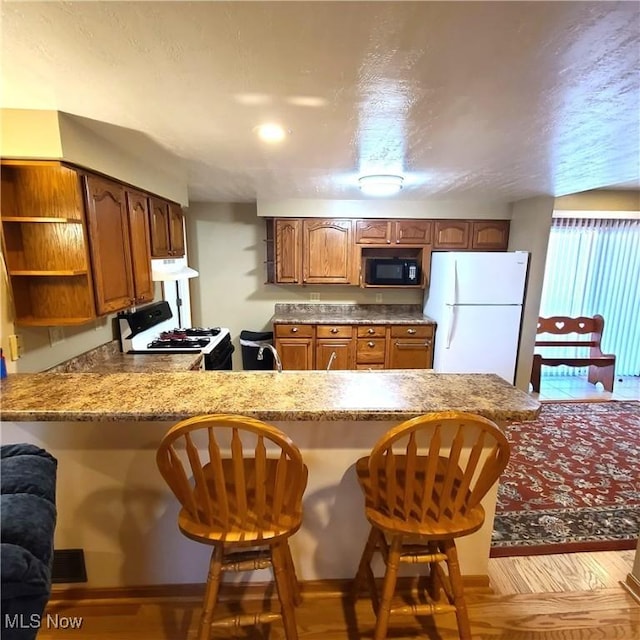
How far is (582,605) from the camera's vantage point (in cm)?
163

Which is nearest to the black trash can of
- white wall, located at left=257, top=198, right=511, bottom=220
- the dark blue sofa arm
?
white wall, located at left=257, top=198, right=511, bottom=220

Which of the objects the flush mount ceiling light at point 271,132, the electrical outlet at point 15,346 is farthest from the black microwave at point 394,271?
the electrical outlet at point 15,346

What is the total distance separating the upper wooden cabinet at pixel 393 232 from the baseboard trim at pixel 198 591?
3287 mm

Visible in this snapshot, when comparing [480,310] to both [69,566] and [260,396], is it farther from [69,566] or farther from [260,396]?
[69,566]

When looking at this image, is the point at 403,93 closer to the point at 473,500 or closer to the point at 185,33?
the point at 185,33

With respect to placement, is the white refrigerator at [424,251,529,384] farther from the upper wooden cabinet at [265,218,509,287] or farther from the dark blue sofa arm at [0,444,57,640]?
the dark blue sofa arm at [0,444,57,640]

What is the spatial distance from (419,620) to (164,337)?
2.90 meters

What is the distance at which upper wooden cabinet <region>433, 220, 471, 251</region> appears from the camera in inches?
163

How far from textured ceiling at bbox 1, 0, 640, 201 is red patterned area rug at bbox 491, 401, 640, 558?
86.0 inches

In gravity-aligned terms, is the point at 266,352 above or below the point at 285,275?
below

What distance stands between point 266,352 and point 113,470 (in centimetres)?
281

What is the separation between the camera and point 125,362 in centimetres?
258

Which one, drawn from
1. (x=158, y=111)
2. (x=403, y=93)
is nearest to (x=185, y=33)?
(x=158, y=111)

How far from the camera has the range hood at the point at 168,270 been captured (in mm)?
2779
